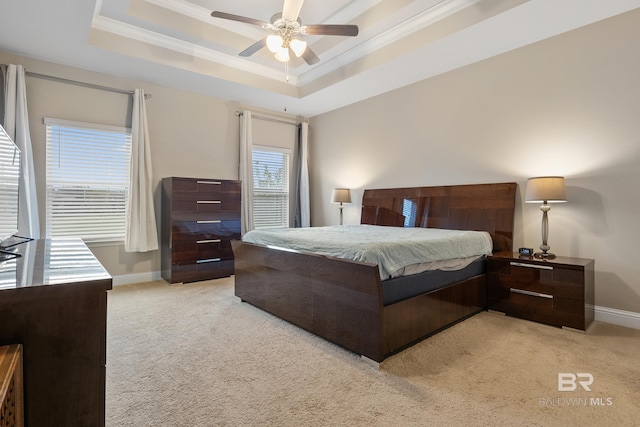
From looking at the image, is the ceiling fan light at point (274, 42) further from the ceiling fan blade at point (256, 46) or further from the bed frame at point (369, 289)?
the bed frame at point (369, 289)

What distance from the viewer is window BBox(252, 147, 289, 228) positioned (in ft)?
18.0

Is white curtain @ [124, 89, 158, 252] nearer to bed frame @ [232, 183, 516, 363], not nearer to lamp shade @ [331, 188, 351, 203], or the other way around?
bed frame @ [232, 183, 516, 363]

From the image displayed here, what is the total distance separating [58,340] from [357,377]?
1549 millimetres

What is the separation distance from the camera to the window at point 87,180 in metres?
3.77

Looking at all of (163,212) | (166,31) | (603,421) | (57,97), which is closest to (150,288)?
(163,212)

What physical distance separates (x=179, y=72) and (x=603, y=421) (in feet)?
15.8

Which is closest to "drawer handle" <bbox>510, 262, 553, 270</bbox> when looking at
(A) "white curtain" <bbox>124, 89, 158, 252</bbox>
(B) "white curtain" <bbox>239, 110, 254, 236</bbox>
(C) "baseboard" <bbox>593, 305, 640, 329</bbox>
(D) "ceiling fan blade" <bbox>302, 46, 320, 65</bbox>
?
(C) "baseboard" <bbox>593, 305, 640, 329</bbox>

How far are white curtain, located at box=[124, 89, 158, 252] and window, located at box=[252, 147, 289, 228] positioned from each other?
1669mm

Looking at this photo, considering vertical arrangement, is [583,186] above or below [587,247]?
above

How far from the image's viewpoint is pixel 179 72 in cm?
400

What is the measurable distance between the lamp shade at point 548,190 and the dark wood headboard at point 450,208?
0.48 m

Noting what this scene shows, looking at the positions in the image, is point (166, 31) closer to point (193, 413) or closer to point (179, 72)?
point (179, 72)

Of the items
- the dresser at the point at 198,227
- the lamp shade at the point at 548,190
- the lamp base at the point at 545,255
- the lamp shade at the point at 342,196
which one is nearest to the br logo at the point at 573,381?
the lamp base at the point at 545,255

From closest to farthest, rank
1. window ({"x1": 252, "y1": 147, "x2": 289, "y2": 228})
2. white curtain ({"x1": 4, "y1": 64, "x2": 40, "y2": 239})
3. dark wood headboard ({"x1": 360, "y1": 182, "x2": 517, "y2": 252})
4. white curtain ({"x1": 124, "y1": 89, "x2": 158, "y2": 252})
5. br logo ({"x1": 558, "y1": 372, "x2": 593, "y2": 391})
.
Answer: br logo ({"x1": 558, "y1": 372, "x2": 593, "y2": 391}) → white curtain ({"x1": 4, "y1": 64, "x2": 40, "y2": 239}) → dark wood headboard ({"x1": 360, "y1": 182, "x2": 517, "y2": 252}) → white curtain ({"x1": 124, "y1": 89, "x2": 158, "y2": 252}) → window ({"x1": 252, "y1": 147, "x2": 289, "y2": 228})
